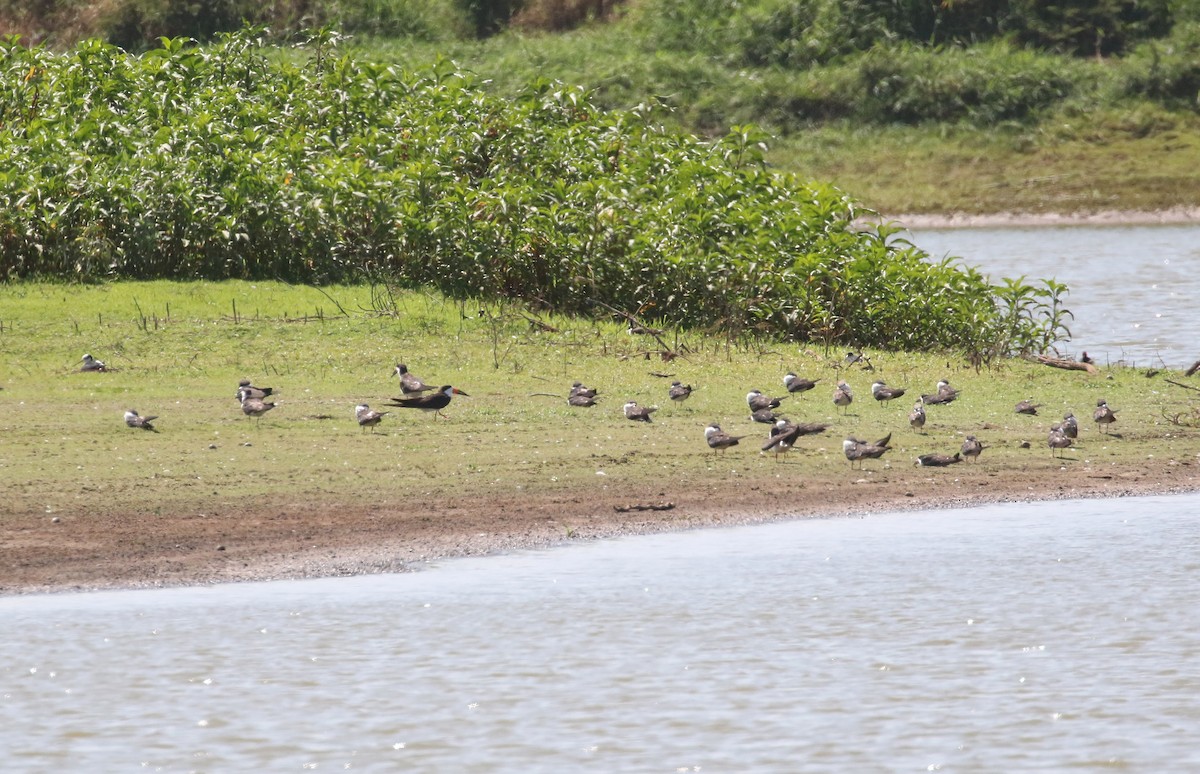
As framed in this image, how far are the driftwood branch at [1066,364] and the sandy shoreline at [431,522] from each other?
4.83 metres

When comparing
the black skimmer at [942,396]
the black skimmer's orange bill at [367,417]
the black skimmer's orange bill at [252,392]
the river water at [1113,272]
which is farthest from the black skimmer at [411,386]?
the river water at [1113,272]

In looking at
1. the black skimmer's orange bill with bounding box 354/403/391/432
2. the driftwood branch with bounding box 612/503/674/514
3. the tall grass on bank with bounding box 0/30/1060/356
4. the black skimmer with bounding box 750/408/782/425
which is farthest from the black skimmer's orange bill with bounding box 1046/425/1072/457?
the black skimmer's orange bill with bounding box 354/403/391/432

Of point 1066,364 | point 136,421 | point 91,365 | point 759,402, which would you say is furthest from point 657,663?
point 1066,364

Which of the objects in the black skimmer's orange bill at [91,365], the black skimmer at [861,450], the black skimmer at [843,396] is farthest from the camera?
the black skimmer's orange bill at [91,365]

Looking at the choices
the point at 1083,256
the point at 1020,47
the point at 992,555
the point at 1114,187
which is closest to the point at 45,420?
the point at 992,555

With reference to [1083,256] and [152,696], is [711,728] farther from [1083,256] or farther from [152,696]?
[1083,256]

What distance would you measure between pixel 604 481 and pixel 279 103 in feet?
39.5

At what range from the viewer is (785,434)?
1367 cm

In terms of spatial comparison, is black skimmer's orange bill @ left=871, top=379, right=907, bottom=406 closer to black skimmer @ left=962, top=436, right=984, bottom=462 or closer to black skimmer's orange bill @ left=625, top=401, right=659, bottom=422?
black skimmer @ left=962, top=436, right=984, bottom=462

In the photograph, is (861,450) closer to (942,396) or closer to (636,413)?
(636,413)

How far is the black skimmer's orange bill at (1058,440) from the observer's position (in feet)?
46.2

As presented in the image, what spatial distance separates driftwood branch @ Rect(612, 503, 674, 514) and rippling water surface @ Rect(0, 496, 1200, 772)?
473 mm

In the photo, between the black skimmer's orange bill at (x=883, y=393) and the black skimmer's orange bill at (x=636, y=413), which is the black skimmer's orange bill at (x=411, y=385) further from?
the black skimmer's orange bill at (x=883, y=393)

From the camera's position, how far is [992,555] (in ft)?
38.1
